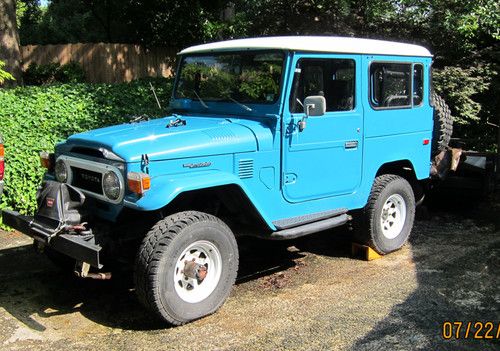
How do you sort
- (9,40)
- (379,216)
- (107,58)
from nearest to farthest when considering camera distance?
(379,216)
(9,40)
(107,58)

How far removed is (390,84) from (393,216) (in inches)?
56.7

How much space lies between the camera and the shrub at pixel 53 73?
40.4 ft

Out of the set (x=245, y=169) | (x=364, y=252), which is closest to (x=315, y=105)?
(x=245, y=169)

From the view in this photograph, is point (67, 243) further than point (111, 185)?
No

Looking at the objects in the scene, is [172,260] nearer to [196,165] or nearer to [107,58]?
[196,165]

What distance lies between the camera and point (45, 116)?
24.2 feet

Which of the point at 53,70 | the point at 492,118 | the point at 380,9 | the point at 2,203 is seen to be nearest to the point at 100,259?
the point at 2,203

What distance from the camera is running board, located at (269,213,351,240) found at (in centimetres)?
454

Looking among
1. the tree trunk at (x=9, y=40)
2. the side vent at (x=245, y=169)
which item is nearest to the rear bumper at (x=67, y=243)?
the side vent at (x=245, y=169)

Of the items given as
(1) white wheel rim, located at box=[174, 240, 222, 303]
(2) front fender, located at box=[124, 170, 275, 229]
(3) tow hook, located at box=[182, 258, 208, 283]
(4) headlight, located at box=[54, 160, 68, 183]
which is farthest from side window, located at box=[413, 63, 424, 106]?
(4) headlight, located at box=[54, 160, 68, 183]

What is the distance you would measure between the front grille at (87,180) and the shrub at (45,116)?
2284 millimetres

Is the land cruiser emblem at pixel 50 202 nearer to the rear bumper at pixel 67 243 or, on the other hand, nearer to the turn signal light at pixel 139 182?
the rear bumper at pixel 67 243

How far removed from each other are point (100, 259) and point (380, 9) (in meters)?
8.18

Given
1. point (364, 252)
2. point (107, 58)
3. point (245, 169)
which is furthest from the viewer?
point (107, 58)
